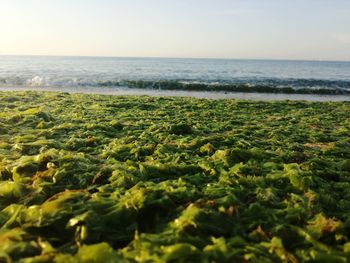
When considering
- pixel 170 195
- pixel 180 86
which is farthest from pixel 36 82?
pixel 170 195

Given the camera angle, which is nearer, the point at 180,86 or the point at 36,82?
the point at 180,86

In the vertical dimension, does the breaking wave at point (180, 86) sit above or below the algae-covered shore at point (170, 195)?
below

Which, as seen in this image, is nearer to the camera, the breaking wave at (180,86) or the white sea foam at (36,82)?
the breaking wave at (180,86)

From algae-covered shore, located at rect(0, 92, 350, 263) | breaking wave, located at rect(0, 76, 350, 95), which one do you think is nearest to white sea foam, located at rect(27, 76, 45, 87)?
breaking wave, located at rect(0, 76, 350, 95)

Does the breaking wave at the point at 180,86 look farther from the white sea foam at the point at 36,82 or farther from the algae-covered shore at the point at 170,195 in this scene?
the algae-covered shore at the point at 170,195

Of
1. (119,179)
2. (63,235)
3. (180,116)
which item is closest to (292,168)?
(119,179)

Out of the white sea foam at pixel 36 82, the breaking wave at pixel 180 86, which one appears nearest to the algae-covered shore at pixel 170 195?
the breaking wave at pixel 180 86

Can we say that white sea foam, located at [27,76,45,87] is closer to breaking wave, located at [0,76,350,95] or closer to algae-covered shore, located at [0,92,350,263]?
breaking wave, located at [0,76,350,95]

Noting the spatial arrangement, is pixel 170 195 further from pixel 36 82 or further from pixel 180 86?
pixel 36 82
